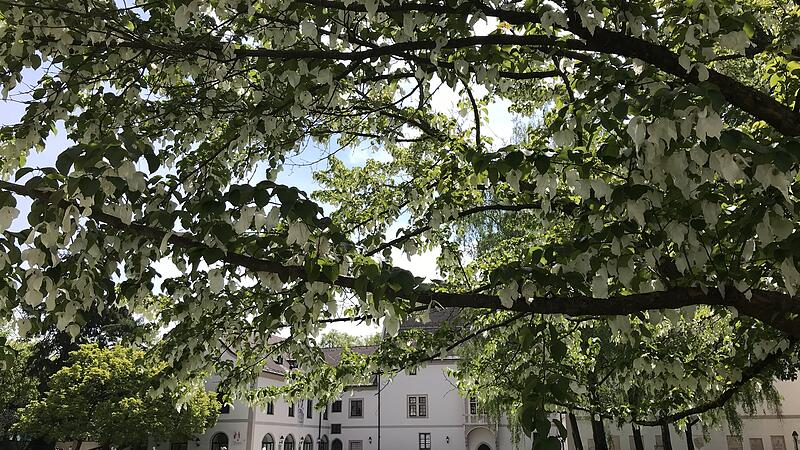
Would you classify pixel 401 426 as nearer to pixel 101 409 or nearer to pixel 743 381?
pixel 101 409

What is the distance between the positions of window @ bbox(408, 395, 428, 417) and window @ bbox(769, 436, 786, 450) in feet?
71.2

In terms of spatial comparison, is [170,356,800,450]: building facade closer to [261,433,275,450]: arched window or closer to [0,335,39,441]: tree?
[261,433,275,450]: arched window

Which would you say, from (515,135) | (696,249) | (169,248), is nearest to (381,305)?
(169,248)

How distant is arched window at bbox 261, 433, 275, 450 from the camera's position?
37594 millimetres

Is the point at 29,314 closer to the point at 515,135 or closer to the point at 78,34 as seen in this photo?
the point at 78,34

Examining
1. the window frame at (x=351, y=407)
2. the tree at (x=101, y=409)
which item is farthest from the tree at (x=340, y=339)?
the tree at (x=101, y=409)

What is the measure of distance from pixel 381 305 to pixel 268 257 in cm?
95

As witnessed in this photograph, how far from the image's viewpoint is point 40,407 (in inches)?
1069

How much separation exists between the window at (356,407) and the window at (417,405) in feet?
13.3

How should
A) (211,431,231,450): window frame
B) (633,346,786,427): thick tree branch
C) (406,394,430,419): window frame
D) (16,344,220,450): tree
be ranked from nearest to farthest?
(633,346,786,427): thick tree branch
(16,344,220,450): tree
(211,431,231,450): window frame
(406,394,430,419): window frame

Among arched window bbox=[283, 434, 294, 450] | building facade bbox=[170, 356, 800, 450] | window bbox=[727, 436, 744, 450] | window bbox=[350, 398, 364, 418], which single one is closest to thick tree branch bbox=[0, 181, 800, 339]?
building facade bbox=[170, 356, 800, 450]

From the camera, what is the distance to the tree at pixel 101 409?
27047mm

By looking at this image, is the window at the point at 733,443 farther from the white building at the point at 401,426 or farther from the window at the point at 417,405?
the window at the point at 417,405

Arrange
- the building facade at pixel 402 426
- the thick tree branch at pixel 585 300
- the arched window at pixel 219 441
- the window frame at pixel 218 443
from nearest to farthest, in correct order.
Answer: the thick tree branch at pixel 585 300 < the building facade at pixel 402 426 < the window frame at pixel 218 443 < the arched window at pixel 219 441
